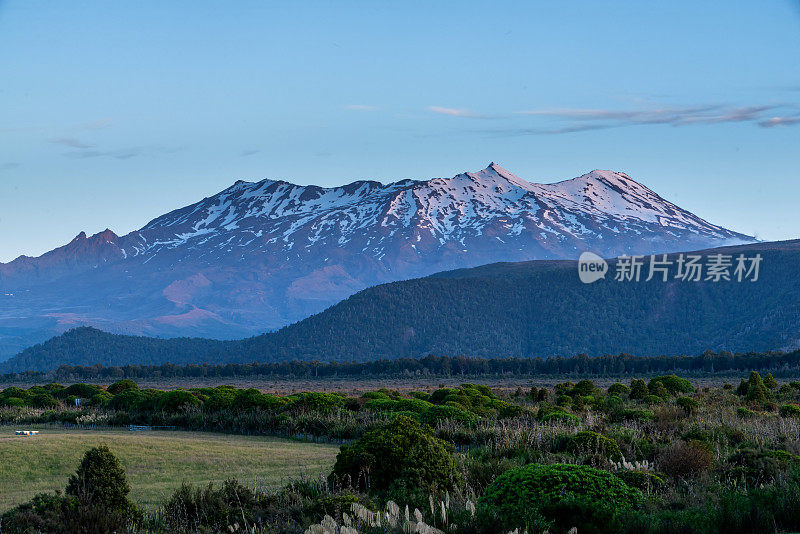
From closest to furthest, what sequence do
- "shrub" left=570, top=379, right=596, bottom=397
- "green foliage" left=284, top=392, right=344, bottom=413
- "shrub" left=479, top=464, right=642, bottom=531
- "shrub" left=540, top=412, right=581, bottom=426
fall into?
A: "shrub" left=479, top=464, right=642, bottom=531 < "shrub" left=540, top=412, right=581, bottom=426 < "green foliage" left=284, top=392, right=344, bottom=413 < "shrub" left=570, top=379, right=596, bottom=397

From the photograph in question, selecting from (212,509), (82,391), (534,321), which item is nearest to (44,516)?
(212,509)

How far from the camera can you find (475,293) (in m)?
141

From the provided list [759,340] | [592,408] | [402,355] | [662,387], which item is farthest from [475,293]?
[592,408]

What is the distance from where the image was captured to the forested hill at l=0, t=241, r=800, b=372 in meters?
112

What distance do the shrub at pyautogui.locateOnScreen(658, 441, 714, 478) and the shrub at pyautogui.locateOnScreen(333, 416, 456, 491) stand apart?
3090 millimetres

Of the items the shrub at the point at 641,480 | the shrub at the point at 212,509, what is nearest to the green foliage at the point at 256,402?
the shrub at the point at 212,509

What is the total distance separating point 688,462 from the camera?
10992mm

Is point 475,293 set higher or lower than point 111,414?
higher

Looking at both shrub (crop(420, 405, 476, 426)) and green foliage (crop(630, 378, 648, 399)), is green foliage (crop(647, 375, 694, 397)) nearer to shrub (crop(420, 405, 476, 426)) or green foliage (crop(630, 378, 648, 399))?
green foliage (crop(630, 378, 648, 399))

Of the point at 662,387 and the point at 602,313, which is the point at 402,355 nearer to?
the point at 602,313

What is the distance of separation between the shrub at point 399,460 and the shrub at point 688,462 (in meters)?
3.09

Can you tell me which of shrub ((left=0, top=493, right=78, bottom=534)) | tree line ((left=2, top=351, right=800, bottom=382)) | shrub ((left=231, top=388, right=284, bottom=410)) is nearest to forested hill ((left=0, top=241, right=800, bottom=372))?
tree line ((left=2, top=351, right=800, bottom=382))

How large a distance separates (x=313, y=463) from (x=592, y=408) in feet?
39.1

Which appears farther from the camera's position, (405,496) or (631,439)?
(631,439)
